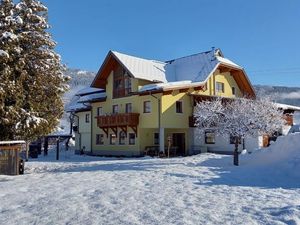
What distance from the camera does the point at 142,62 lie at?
121 ft

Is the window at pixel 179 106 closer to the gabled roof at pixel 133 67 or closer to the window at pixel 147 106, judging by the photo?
the window at pixel 147 106

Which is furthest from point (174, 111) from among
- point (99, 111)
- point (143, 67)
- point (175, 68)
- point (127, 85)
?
point (99, 111)

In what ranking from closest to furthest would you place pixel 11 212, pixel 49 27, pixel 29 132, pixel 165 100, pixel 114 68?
1. pixel 11 212
2. pixel 29 132
3. pixel 49 27
4. pixel 165 100
5. pixel 114 68

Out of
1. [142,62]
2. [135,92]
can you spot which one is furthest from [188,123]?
[142,62]

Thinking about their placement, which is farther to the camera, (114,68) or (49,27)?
(114,68)

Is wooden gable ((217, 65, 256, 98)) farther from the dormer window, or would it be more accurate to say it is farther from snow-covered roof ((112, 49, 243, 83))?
the dormer window

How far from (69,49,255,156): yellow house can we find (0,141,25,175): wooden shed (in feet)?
44.4

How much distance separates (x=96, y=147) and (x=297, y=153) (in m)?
25.3

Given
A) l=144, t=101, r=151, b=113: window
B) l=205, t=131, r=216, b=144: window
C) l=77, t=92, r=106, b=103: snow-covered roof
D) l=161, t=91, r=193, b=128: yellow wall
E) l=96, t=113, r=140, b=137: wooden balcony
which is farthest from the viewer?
l=77, t=92, r=106, b=103: snow-covered roof

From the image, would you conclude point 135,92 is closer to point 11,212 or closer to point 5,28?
point 5,28

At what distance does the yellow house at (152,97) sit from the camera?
31969 millimetres

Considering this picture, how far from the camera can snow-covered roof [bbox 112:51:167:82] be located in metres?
33.3

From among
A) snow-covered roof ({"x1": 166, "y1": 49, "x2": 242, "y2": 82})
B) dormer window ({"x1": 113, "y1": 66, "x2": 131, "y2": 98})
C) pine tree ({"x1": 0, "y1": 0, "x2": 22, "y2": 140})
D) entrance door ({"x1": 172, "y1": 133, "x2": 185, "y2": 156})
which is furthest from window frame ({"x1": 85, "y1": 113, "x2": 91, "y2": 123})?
pine tree ({"x1": 0, "y1": 0, "x2": 22, "y2": 140})

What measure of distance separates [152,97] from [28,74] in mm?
13549
